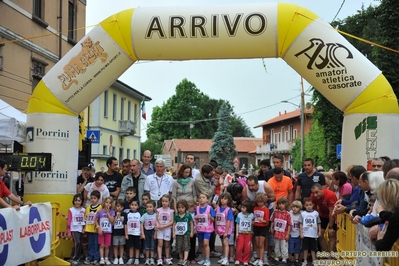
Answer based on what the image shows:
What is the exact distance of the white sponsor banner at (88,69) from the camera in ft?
32.8

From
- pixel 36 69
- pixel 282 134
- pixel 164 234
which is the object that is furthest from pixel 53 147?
pixel 282 134

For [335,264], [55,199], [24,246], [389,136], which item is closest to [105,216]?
[55,199]

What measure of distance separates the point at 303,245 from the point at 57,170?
4.71 metres

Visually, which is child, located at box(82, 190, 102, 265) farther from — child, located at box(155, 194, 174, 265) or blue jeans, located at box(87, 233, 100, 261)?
child, located at box(155, 194, 174, 265)

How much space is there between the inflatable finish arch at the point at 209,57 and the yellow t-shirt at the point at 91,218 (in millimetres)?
432

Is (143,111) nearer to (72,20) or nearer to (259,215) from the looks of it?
(72,20)

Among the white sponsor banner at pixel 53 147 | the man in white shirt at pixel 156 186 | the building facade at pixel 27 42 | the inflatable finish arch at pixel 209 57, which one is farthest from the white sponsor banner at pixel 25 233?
the building facade at pixel 27 42

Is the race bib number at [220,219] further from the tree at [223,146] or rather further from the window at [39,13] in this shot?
the tree at [223,146]

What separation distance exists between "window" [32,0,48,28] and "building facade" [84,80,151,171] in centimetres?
1570

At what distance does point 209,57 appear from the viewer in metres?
9.93

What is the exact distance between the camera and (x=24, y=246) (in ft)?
26.3

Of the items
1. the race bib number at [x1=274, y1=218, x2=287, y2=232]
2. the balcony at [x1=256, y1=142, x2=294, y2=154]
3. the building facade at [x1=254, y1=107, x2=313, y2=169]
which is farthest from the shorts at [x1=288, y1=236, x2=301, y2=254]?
the balcony at [x1=256, y1=142, x2=294, y2=154]

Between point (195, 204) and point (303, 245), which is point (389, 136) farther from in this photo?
point (195, 204)

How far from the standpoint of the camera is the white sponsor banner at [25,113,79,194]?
33.1 feet
